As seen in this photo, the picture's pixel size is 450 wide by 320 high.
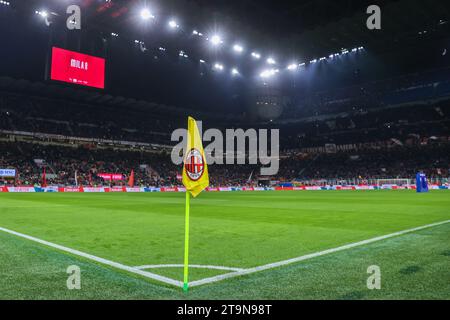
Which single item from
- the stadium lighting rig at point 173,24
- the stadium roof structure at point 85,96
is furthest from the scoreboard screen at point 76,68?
the stadium lighting rig at point 173,24

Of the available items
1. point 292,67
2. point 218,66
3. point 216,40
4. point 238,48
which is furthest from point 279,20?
point 292,67

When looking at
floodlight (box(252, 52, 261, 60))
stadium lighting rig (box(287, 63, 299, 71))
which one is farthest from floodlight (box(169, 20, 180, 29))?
stadium lighting rig (box(287, 63, 299, 71))

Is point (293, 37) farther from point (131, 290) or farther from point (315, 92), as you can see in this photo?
point (131, 290)

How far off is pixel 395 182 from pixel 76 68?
136ft

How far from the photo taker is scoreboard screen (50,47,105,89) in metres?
38.9

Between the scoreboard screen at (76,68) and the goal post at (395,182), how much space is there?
124 feet

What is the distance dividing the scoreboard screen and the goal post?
37696 mm

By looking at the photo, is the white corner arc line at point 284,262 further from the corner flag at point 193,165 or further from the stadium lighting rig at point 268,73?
the stadium lighting rig at point 268,73

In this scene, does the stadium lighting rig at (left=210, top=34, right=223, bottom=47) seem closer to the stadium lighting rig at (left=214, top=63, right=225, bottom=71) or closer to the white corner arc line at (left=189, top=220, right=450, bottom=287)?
the stadium lighting rig at (left=214, top=63, right=225, bottom=71)

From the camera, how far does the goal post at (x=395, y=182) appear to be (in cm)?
4665

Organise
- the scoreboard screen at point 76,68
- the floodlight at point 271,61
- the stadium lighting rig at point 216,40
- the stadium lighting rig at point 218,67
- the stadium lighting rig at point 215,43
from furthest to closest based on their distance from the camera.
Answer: the stadium lighting rig at point 218,67, the floodlight at point 271,61, the stadium lighting rig at point 216,40, the scoreboard screen at point 76,68, the stadium lighting rig at point 215,43

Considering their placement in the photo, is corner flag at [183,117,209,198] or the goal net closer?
corner flag at [183,117,209,198]

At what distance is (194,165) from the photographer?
4.21 metres
